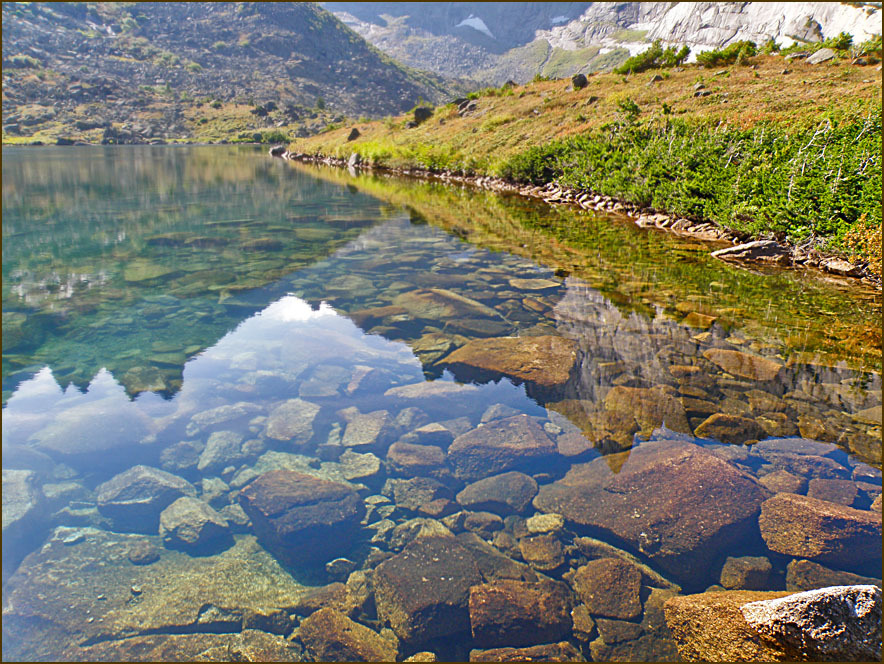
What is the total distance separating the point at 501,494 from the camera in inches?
177

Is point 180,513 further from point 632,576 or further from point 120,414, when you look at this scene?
point 632,576

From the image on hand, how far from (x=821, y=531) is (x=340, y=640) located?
11.7ft

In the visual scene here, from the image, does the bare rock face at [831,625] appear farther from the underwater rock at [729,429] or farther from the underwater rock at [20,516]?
the underwater rock at [20,516]

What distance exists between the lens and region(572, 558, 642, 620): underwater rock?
3377 mm

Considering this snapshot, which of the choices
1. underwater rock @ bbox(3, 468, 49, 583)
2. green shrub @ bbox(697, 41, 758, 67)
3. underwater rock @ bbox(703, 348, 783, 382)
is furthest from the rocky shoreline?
green shrub @ bbox(697, 41, 758, 67)

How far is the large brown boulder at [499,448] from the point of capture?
4.87m

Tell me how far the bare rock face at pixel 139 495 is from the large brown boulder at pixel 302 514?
0.62 m

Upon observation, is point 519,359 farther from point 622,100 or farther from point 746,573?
point 622,100

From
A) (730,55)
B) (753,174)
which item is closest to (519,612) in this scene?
(753,174)

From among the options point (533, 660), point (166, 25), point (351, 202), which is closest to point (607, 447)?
point (533, 660)

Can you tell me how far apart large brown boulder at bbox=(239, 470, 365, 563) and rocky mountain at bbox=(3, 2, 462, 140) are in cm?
10750

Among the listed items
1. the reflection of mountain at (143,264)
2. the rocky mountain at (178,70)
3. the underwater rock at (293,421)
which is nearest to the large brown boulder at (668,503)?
the underwater rock at (293,421)

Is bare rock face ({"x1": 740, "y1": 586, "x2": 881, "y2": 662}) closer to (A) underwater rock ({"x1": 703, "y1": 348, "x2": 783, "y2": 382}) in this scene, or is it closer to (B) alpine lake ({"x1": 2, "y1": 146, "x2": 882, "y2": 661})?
(B) alpine lake ({"x1": 2, "y1": 146, "x2": 882, "y2": 661})

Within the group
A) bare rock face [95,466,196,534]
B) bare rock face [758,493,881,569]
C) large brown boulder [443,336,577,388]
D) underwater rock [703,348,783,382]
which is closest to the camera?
bare rock face [758,493,881,569]
